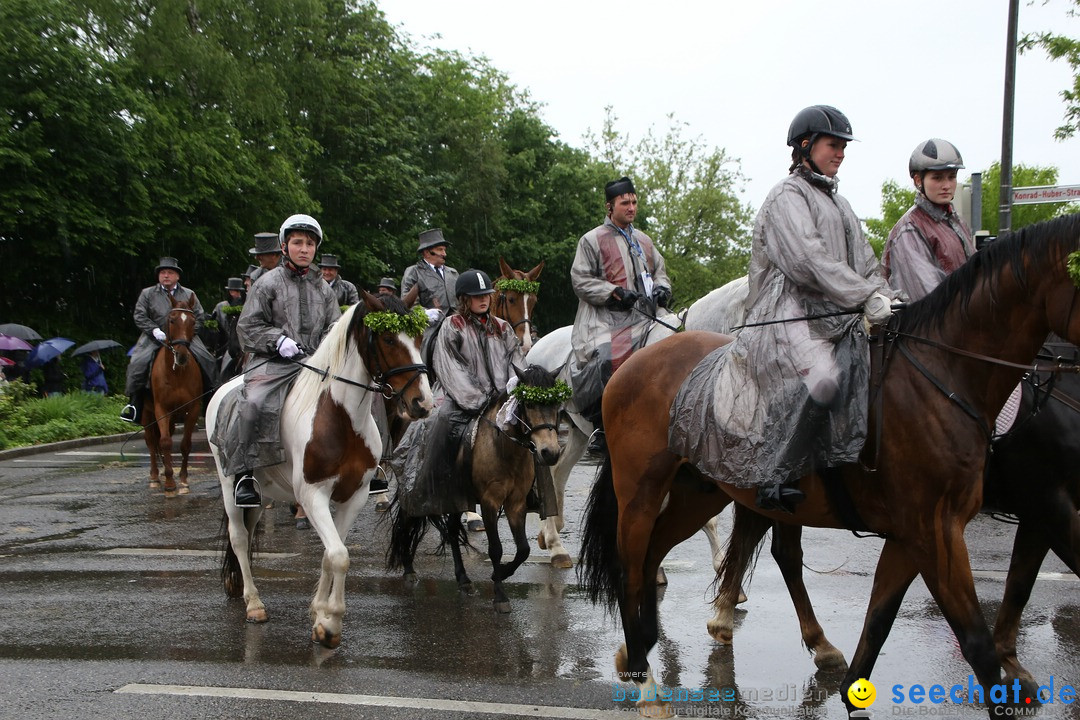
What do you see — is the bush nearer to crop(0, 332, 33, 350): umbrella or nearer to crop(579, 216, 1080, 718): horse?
crop(0, 332, 33, 350): umbrella

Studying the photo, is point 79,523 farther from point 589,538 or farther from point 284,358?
point 589,538

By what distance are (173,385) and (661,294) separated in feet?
26.5

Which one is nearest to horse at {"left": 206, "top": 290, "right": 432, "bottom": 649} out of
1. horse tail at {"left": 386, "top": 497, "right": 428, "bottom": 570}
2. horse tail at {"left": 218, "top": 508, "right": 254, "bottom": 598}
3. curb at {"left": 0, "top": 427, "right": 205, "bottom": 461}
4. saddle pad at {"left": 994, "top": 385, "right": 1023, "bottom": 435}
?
horse tail at {"left": 218, "top": 508, "right": 254, "bottom": 598}

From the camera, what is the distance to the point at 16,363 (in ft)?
74.5

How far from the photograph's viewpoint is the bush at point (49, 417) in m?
18.8

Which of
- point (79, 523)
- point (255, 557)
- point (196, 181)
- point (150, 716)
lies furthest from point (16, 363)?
point (150, 716)

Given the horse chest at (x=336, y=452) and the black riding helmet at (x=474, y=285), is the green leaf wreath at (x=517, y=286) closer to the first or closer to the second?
the black riding helmet at (x=474, y=285)

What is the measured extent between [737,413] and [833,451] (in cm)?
58

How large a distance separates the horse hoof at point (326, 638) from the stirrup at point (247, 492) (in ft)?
3.75

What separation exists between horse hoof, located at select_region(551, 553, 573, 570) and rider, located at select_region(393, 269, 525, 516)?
1257mm

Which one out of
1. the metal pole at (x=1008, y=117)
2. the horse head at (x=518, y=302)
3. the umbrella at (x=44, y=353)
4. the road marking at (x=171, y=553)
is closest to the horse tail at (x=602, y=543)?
the road marking at (x=171, y=553)

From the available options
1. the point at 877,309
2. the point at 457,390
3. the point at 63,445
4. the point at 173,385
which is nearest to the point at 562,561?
the point at 457,390

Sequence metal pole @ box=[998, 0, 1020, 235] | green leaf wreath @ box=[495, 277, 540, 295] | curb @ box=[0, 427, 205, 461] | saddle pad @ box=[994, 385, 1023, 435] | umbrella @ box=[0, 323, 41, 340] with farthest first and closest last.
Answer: umbrella @ box=[0, 323, 41, 340]
curb @ box=[0, 427, 205, 461]
metal pole @ box=[998, 0, 1020, 235]
green leaf wreath @ box=[495, 277, 540, 295]
saddle pad @ box=[994, 385, 1023, 435]

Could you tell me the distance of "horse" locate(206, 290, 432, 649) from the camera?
662 cm
